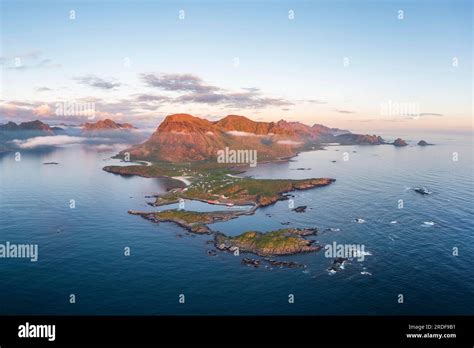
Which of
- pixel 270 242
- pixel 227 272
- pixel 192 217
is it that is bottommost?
pixel 227 272

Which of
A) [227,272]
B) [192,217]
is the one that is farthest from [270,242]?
[192,217]

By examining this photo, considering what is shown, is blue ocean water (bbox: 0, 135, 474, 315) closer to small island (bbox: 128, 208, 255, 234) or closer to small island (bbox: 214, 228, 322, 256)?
small island (bbox: 214, 228, 322, 256)

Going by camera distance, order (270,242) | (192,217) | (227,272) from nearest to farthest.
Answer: (227,272) < (270,242) < (192,217)

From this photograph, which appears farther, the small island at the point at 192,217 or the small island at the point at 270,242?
the small island at the point at 192,217

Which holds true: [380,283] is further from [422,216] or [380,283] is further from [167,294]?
[422,216]

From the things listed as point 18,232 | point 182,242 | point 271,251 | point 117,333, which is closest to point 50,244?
point 18,232

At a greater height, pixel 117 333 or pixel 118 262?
pixel 117 333

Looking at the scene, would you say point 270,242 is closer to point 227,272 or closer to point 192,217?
point 227,272

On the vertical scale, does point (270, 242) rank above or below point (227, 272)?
above

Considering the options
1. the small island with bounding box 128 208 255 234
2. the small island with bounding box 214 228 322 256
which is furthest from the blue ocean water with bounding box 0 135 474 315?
the small island with bounding box 128 208 255 234

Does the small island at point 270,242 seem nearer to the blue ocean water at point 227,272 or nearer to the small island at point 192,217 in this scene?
the blue ocean water at point 227,272

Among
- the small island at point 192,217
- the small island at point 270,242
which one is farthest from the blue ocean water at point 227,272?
the small island at point 192,217
